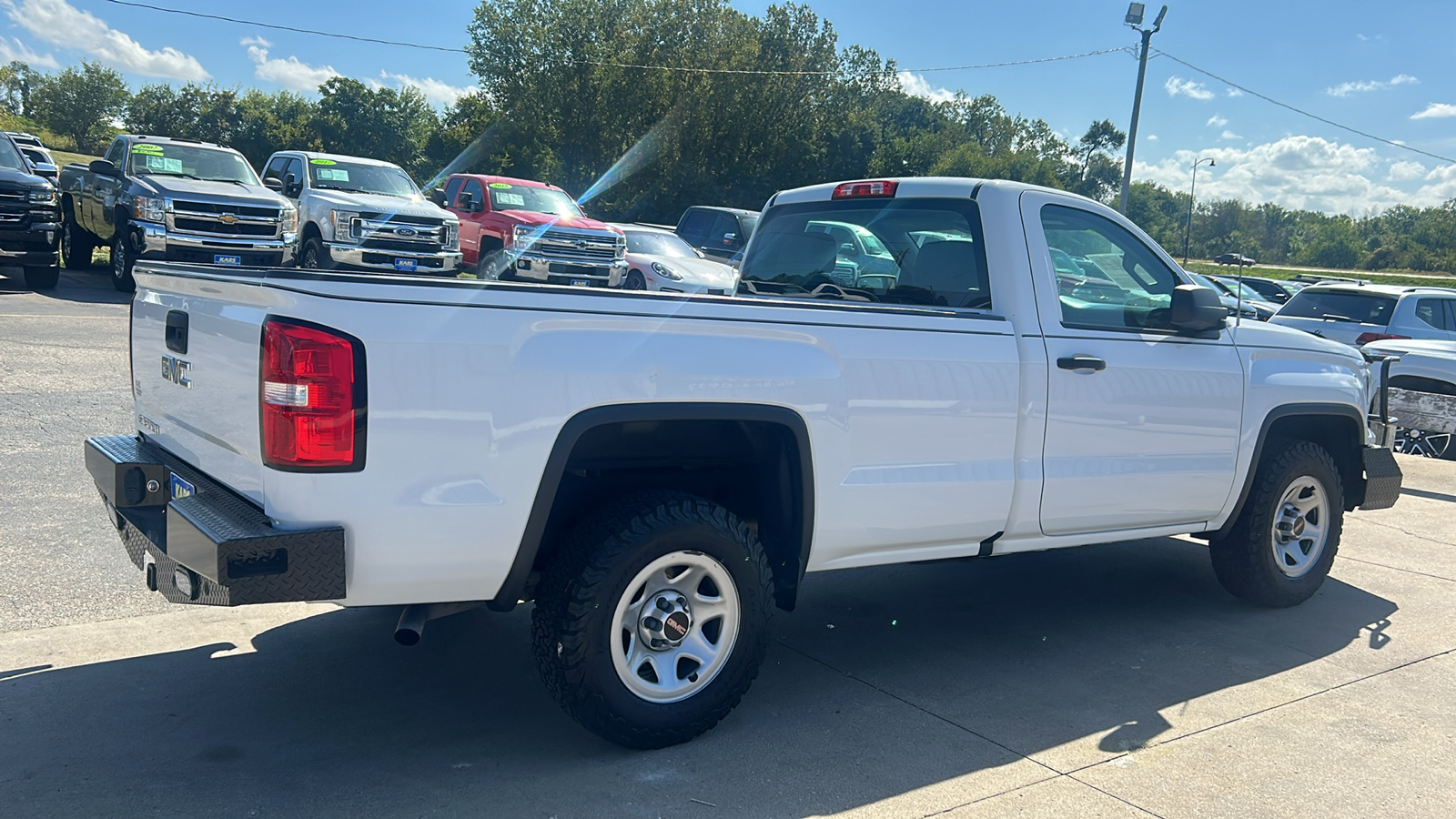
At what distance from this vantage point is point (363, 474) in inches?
118

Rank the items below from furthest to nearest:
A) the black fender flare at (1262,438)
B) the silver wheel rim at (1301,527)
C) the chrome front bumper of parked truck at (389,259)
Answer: the chrome front bumper of parked truck at (389,259) < the silver wheel rim at (1301,527) < the black fender flare at (1262,438)

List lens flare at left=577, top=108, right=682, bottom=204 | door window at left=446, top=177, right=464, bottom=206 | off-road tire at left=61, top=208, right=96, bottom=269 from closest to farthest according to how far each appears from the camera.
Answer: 1. off-road tire at left=61, top=208, right=96, bottom=269
2. door window at left=446, top=177, right=464, bottom=206
3. lens flare at left=577, top=108, right=682, bottom=204

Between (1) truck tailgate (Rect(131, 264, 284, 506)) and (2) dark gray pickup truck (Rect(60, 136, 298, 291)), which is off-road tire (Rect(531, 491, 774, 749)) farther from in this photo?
(2) dark gray pickup truck (Rect(60, 136, 298, 291))

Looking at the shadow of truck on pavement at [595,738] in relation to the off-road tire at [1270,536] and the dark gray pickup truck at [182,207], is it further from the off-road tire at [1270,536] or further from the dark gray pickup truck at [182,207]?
the dark gray pickup truck at [182,207]

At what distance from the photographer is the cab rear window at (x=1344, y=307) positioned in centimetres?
1307

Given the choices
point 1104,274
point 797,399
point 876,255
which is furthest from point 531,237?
point 797,399

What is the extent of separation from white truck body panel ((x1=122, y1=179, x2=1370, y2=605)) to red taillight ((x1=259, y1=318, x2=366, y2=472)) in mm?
40

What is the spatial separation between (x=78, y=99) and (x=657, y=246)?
9431 cm

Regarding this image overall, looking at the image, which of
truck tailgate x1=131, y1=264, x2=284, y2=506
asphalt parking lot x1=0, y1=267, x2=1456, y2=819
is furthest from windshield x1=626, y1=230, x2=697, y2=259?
truck tailgate x1=131, y1=264, x2=284, y2=506

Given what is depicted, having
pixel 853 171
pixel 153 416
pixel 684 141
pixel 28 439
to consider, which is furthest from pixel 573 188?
pixel 153 416

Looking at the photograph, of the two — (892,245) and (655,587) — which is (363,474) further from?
(892,245)

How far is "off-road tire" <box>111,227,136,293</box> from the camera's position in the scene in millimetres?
15148

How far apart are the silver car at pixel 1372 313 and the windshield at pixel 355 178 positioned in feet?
41.6

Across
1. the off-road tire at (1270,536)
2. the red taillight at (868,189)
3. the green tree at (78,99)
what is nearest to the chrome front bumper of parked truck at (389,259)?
the red taillight at (868,189)
